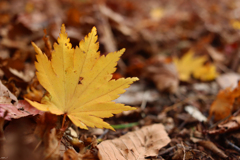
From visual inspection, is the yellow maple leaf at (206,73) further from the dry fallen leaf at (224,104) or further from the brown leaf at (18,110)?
the brown leaf at (18,110)

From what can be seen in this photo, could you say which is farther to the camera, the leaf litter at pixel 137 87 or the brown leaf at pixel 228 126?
the brown leaf at pixel 228 126

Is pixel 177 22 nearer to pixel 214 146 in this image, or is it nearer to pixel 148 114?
pixel 148 114

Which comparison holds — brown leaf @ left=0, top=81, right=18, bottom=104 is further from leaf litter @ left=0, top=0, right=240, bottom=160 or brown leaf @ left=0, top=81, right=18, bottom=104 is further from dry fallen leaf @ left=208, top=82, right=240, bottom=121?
dry fallen leaf @ left=208, top=82, right=240, bottom=121

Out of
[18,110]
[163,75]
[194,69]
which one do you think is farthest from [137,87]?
[18,110]

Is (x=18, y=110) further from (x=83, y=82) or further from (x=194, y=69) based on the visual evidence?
(x=194, y=69)

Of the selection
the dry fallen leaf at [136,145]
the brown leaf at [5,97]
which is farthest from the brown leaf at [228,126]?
the brown leaf at [5,97]
